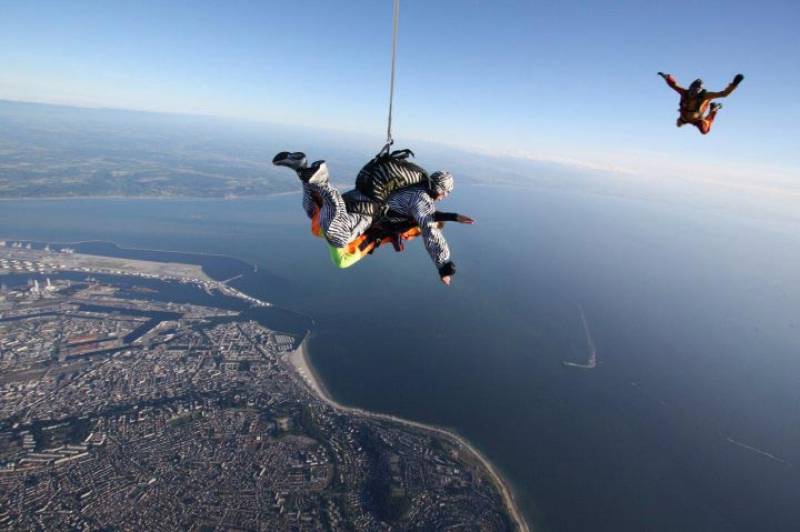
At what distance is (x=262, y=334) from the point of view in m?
36.3

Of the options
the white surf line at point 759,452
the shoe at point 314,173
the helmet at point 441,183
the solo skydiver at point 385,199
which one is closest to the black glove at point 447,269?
the solo skydiver at point 385,199

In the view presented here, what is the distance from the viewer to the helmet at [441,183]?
4691 millimetres

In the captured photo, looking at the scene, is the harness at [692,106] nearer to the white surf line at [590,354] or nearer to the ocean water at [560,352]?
the ocean water at [560,352]

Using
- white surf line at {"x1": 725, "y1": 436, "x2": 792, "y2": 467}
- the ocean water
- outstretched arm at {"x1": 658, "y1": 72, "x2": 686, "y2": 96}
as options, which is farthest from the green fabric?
white surf line at {"x1": 725, "y1": 436, "x2": 792, "y2": 467}

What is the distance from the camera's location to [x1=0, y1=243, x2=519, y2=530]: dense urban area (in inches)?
754

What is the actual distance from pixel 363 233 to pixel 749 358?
57076 mm

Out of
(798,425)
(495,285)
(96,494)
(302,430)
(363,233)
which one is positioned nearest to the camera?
(363,233)

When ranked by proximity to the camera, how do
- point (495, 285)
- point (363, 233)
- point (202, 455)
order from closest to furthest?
point (363, 233) < point (202, 455) < point (495, 285)

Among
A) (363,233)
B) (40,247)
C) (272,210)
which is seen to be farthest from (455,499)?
(272,210)

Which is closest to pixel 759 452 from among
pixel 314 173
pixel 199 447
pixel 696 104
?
pixel 696 104

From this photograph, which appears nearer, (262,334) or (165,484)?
(165,484)

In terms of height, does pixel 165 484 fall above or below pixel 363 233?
below

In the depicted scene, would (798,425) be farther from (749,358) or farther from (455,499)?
(455,499)

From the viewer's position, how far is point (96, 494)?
19422mm
